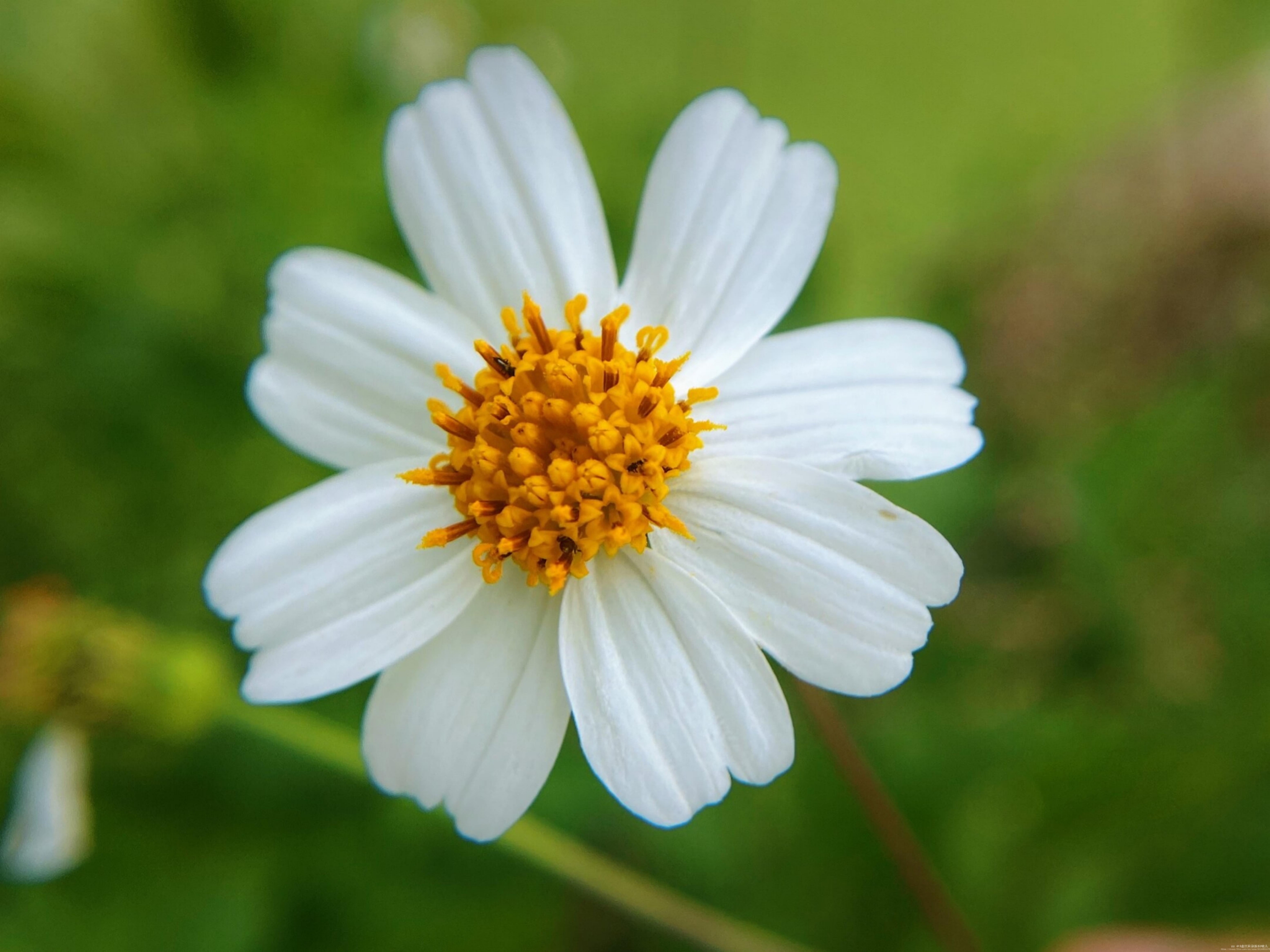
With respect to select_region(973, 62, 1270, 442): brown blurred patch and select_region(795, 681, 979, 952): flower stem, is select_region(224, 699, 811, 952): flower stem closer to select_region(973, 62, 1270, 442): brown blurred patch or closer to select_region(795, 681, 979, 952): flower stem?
select_region(795, 681, 979, 952): flower stem

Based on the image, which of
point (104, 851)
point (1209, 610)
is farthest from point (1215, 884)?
point (104, 851)

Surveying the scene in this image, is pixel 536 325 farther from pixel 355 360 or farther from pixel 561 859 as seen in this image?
pixel 561 859

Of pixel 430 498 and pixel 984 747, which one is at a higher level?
pixel 430 498

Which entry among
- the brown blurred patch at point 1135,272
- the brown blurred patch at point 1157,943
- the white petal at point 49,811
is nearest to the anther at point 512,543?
the white petal at point 49,811

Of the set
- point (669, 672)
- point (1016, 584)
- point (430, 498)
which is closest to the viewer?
point (669, 672)

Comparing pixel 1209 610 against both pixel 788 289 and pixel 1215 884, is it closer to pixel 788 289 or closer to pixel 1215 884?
pixel 1215 884
